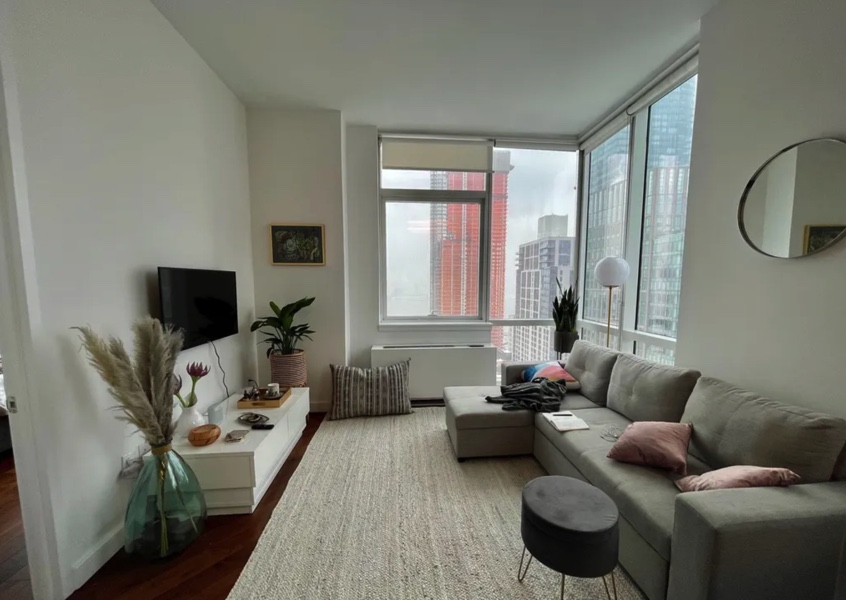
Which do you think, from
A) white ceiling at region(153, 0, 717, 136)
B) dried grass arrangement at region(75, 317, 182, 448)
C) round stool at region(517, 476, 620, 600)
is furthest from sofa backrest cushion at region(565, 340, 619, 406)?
dried grass arrangement at region(75, 317, 182, 448)

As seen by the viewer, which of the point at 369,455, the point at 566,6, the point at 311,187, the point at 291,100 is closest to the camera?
the point at 566,6

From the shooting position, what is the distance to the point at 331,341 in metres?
3.36

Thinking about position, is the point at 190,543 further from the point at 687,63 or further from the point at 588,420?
the point at 687,63

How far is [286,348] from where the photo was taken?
120 inches

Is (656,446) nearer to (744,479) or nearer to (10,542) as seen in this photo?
(744,479)

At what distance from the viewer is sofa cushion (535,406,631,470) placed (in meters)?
1.89

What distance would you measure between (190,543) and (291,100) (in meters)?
3.43

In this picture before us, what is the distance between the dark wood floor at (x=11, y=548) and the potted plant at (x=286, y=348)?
1.57 meters

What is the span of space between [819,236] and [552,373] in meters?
1.78

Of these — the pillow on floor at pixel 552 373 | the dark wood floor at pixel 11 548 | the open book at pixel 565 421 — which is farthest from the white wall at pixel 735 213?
the dark wood floor at pixel 11 548

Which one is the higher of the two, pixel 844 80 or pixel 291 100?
pixel 291 100

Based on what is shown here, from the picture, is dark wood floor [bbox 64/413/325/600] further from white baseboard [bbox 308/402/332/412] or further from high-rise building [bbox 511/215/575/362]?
high-rise building [bbox 511/215/575/362]

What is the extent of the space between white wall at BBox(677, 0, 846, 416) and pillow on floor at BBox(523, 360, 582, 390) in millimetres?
781

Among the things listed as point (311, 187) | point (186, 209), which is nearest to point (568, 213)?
point (311, 187)
